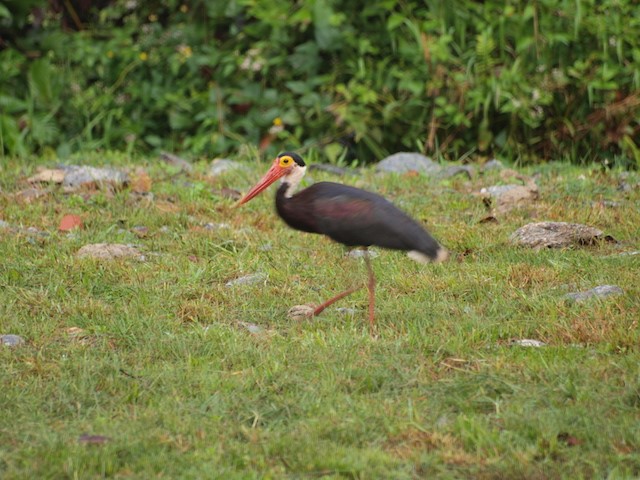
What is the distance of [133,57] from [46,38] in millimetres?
831

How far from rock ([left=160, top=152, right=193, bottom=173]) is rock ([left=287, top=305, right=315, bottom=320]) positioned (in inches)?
122

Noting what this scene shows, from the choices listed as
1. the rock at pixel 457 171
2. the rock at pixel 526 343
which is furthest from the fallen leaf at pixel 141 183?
the rock at pixel 526 343

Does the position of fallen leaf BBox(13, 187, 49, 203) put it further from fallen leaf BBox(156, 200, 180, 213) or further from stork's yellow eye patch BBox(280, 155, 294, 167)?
stork's yellow eye patch BBox(280, 155, 294, 167)

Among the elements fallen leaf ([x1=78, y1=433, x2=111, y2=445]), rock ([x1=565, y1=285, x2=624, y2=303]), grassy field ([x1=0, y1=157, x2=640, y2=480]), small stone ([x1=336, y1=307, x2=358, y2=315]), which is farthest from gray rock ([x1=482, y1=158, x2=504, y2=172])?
fallen leaf ([x1=78, y1=433, x2=111, y2=445])

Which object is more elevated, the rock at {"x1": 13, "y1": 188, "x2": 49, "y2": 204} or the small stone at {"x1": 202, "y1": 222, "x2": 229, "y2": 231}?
the rock at {"x1": 13, "y1": 188, "x2": 49, "y2": 204}

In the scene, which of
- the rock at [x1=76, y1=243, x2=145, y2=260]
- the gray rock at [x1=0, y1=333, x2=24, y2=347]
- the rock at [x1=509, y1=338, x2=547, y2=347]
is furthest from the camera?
the rock at [x1=76, y1=243, x2=145, y2=260]

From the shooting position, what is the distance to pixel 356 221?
501cm

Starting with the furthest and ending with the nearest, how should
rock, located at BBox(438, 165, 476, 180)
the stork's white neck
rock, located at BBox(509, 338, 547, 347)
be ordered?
rock, located at BBox(438, 165, 476, 180)
the stork's white neck
rock, located at BBox(509, 338, 547, 347)

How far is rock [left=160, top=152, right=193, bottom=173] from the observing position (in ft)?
27.0

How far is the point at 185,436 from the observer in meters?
3.84

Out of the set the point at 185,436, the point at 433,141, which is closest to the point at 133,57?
the point at 433,141

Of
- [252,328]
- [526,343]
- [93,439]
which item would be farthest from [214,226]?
[93,439]

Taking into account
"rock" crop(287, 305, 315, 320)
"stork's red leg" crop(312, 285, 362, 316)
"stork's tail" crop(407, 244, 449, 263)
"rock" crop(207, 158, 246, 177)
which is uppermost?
"stork's tail" crop(407, 244, 449, 263)

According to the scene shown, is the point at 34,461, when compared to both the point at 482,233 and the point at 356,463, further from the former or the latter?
the point at 482,233
